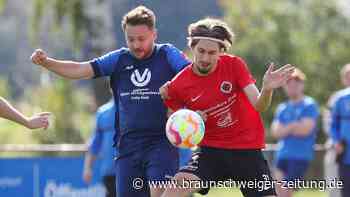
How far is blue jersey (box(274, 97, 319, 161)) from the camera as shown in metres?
15.7

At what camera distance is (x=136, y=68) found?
10.4m

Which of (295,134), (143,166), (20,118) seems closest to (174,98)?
(143,166)

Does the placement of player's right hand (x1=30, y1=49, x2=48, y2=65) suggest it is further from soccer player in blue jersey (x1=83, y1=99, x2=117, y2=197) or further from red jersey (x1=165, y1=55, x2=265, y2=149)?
soccer player in blue jersey (x1=83, y1=99, x2=117, y2=197)

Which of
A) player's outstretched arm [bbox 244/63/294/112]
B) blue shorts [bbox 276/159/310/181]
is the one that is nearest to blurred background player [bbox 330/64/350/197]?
blue shorts [bbox 276/159/310/181]

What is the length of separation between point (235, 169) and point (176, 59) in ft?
3.93

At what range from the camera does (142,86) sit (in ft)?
33.9

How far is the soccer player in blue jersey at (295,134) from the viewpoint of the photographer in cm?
1564

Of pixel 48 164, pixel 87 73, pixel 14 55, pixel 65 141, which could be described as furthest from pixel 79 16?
pixel 14 55

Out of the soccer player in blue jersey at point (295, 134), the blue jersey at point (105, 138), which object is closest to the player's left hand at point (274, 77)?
the blue jersey at point (105, 138)

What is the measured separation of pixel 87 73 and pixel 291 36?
20.8 m

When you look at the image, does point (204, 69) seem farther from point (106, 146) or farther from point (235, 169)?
point (106, 146)

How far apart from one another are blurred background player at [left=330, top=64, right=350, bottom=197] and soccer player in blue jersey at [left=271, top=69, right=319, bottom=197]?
896mm

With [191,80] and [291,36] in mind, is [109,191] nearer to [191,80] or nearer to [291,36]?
[191,80]

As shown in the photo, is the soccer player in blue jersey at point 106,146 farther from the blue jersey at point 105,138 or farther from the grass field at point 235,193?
the grass field at point 235,193
